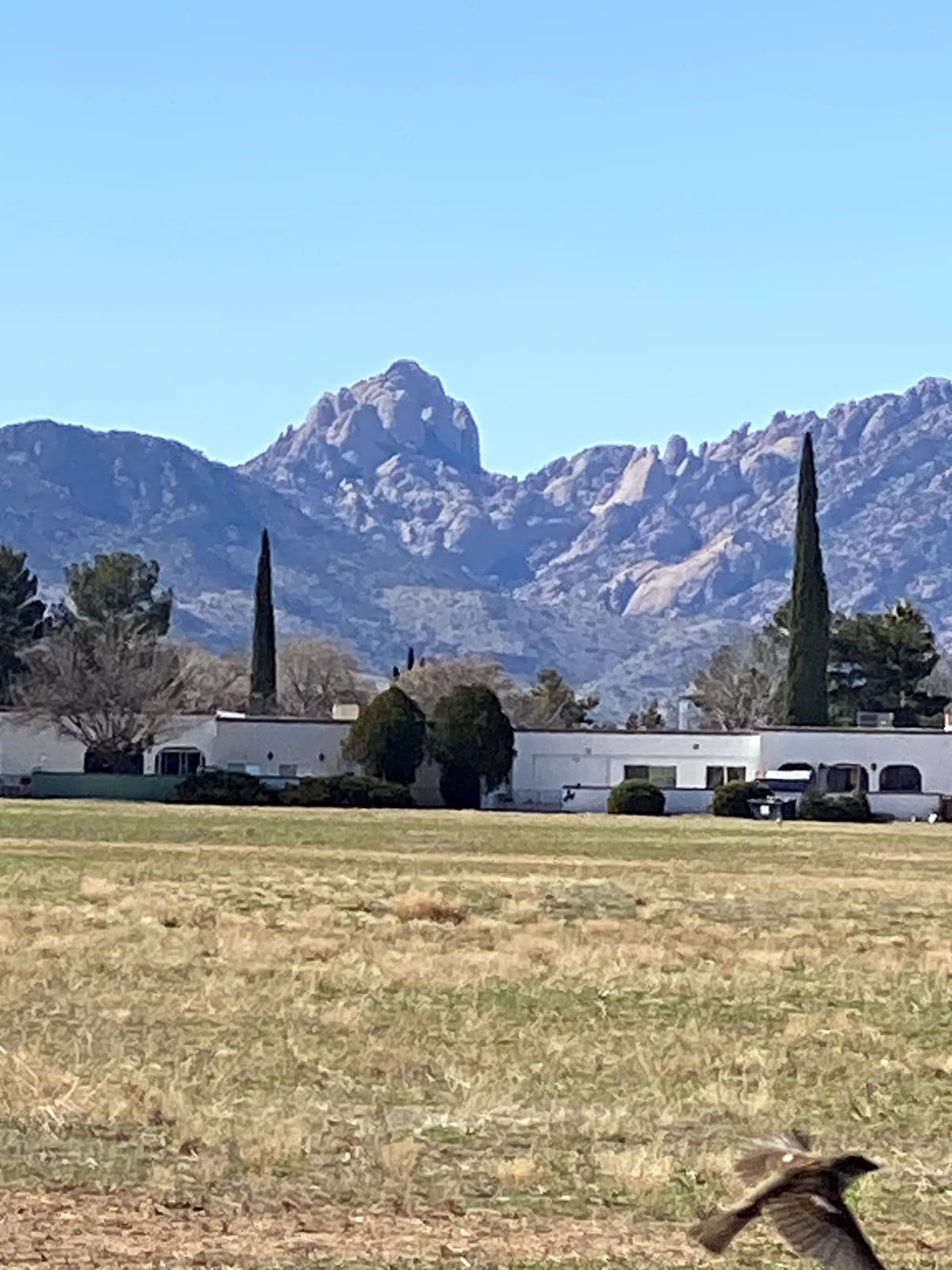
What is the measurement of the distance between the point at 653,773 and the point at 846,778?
7.19 meters

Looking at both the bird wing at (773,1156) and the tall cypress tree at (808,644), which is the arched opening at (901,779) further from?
the bird wing at (773,1156)

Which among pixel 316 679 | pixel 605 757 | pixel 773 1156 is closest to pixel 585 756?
pixel 605 757

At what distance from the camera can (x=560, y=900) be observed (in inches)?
1427

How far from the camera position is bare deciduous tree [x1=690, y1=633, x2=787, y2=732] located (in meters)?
121

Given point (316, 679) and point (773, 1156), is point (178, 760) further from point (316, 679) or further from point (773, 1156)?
point (773, 1156)

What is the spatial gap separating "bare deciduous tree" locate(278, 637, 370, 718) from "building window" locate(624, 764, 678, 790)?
30.2 m

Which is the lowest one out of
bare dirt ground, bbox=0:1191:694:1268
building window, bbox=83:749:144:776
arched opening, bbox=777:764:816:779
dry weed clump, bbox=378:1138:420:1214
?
bare dirt ground, bbox=0:1191:694:1268

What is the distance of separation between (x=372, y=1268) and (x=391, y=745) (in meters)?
74.3

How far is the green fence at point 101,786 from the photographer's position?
85062 millimetres

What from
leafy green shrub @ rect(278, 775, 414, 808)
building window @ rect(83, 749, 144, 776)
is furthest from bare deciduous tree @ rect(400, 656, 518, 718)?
leafy green shrub @ rect(278, 775, 414, 808)

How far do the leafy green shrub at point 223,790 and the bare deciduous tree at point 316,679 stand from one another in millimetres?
38714

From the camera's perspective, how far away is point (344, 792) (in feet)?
271

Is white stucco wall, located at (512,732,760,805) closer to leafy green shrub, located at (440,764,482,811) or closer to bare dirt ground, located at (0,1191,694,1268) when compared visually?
leafy green shrub, located at (440,764,482,811)

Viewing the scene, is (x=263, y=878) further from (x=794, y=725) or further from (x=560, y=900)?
(x=794, y=725)
